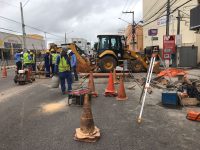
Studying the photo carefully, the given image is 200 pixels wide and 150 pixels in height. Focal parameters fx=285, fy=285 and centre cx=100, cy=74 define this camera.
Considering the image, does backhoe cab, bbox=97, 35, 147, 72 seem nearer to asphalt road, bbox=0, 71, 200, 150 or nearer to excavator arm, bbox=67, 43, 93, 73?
excavator arm, bbox=67, 43, 93, 73

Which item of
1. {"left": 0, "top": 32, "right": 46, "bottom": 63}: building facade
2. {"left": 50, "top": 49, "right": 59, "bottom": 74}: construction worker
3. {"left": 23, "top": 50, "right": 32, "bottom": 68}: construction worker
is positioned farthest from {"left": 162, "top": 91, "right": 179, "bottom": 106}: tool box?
{"left": 0, "top": 32, "right": 46, "bottom": 63}: building facade

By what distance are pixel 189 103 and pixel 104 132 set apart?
154 inches

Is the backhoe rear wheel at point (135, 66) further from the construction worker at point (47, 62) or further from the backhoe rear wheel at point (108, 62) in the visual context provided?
the construction worker at point (47, 62)

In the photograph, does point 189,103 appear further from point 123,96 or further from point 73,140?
point 73,140

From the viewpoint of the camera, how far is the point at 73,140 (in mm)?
5777

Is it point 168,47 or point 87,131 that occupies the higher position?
point 168,47

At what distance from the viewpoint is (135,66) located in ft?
69.8

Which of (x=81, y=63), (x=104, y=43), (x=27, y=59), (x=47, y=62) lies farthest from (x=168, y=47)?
(x=27, y=59)

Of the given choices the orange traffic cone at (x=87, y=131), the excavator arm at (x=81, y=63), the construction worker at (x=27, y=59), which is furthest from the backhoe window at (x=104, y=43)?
the orange traffic cone at (x=87, y=131)

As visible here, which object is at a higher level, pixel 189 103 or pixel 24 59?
pixel 24 59

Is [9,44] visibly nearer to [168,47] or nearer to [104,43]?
[104,43]

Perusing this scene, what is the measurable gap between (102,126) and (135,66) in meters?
14.9

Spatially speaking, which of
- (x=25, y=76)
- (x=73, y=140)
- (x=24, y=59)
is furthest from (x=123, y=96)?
(x=24, y=59)

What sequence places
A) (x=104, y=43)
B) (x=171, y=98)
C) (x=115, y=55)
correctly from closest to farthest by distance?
(x=171, y=98) < (x=115, y=55) < (x=104, y=43)
